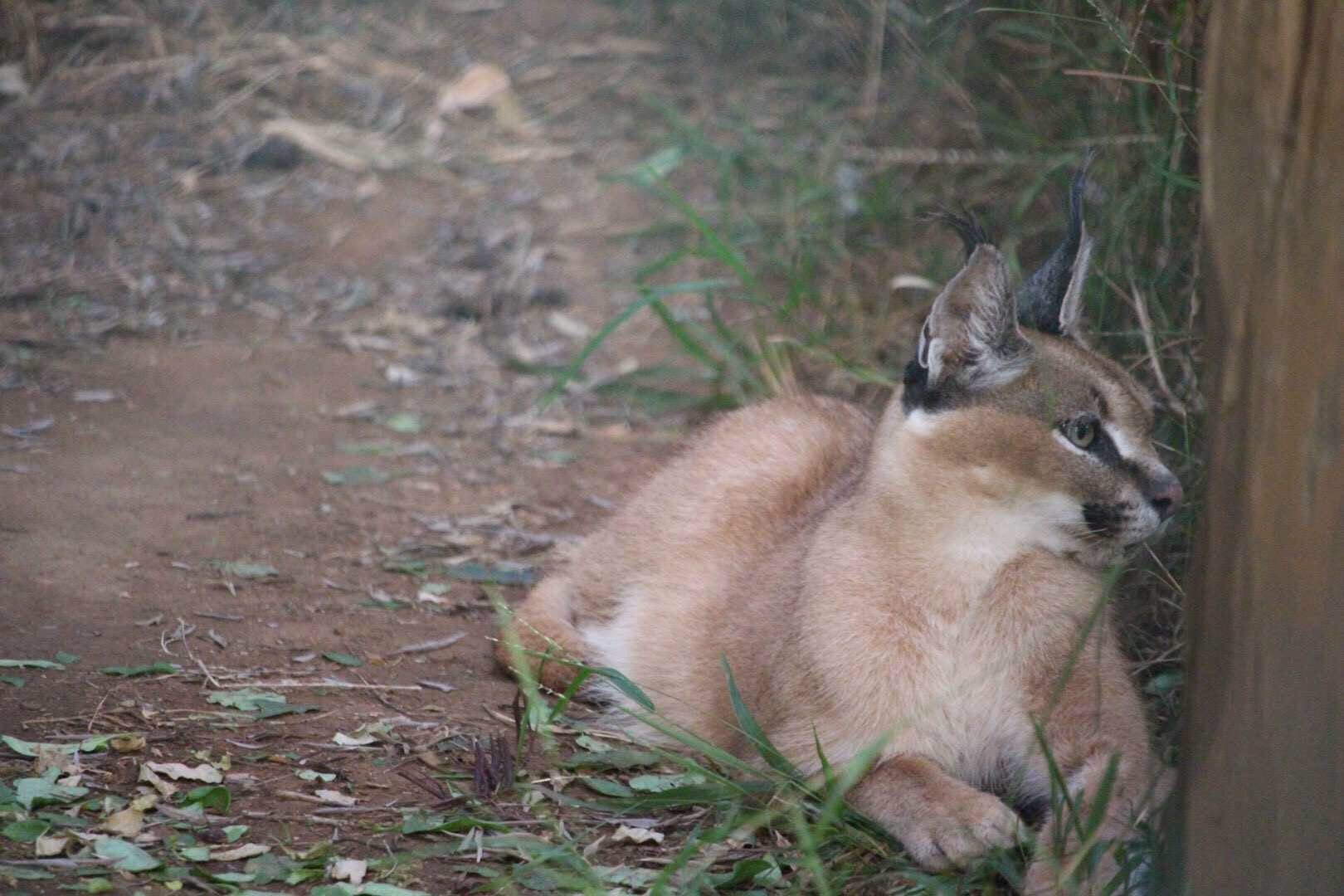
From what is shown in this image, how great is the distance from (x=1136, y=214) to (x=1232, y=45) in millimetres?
2359

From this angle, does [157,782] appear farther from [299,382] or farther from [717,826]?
[299,382]

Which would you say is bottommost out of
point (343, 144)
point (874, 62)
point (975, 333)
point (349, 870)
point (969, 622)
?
point (349, 870)

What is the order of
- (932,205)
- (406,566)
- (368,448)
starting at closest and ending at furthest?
(406,566) < (368,448) < (932,205)

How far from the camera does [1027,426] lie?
305 centimetres

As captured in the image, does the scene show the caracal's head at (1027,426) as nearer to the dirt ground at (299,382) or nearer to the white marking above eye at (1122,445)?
the white marking above eye at (1122,445)

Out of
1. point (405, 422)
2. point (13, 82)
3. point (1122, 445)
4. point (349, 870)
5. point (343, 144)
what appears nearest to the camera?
point (349, 870)

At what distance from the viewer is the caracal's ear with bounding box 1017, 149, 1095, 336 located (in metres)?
3.32

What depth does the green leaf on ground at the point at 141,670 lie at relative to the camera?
3348 millimetres

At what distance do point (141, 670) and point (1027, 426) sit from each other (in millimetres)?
2102

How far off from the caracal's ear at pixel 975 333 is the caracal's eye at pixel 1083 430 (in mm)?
160

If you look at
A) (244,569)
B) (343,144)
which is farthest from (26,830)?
(343,144)

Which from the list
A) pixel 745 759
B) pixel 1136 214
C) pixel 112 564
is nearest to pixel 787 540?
pixel 745 759

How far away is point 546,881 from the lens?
279 cm

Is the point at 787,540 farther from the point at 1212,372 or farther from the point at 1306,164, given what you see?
the point at 1306,164
